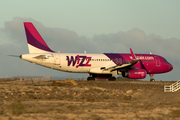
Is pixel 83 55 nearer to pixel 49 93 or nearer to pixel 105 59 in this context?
pixel 105 59

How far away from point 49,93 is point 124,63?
12.8m

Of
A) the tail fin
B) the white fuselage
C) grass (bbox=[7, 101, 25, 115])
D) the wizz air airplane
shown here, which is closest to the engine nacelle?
the wizz air airplane

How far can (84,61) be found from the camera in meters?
34.6

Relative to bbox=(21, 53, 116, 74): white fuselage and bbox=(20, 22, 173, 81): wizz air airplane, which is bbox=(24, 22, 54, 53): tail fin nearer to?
bbox=(20, 22, 173, 81): wizz air airplane

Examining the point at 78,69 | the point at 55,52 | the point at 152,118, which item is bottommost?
the point at 152,118

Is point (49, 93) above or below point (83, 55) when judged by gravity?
below

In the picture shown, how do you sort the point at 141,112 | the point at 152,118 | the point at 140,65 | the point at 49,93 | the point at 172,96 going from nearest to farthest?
the point at 152,118 < the point at 141,112 < the point at 172,96 < the point at 49,93 < the point at 140,65

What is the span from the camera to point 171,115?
14.4m

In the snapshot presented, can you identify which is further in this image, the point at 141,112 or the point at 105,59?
the point at 105,59

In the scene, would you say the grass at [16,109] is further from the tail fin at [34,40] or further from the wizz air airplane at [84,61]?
the tail fin at [34,40]

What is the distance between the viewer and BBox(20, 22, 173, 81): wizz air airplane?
3344cm

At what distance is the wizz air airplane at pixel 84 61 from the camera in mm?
33438

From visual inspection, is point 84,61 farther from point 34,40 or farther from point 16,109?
point 16,109

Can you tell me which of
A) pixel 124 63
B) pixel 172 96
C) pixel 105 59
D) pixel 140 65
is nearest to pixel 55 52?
pixel 105 59
